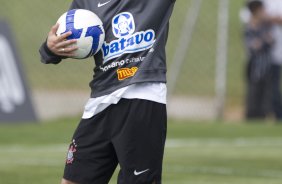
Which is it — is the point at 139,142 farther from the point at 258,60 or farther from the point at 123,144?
the point at 258,60

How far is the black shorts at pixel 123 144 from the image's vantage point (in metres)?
6.41

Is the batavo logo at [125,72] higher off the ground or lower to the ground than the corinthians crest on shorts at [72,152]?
higher

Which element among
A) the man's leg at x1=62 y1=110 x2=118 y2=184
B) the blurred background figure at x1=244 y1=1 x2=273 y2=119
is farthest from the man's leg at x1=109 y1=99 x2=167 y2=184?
the blurred background figure at x1=244 y1=1 x2=273 y2=119

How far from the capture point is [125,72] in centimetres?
656

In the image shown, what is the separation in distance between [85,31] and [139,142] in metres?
0.81

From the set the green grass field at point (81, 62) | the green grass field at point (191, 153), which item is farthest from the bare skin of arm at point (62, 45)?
the green grass field at point (81, 62)

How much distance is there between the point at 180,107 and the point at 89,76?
1.97 metres

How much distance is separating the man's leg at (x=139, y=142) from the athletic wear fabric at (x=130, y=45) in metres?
0.20

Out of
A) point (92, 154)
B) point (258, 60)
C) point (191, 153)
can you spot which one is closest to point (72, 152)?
point (92, 154)

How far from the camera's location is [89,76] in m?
19.4

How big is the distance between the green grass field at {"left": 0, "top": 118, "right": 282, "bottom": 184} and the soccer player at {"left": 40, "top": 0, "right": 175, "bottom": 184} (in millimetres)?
3726

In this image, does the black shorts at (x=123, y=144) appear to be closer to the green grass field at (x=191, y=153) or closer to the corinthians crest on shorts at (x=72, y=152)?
the corinthians crest on shorts at (x=72, y=152)

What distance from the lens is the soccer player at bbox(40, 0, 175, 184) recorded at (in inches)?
253

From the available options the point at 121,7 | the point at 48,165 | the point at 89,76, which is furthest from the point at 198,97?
the point at 121,7
